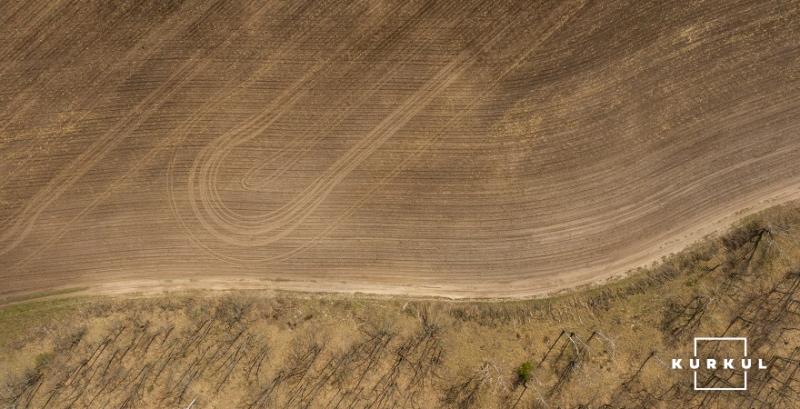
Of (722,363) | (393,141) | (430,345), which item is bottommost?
(430,345)

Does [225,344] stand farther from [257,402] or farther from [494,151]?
[494,151]

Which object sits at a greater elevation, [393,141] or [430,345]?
[393,141]

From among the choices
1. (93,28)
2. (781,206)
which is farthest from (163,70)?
(781,206)

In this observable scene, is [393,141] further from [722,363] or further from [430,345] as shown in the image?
[722,363]

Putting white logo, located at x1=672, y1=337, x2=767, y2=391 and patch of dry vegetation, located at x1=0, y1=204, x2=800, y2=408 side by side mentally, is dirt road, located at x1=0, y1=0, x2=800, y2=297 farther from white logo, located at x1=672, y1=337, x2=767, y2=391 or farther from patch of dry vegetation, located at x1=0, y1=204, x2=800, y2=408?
white logo, located at x1=672, y1=337, x2=767, y2=391

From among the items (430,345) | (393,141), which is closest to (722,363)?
(430,345)
